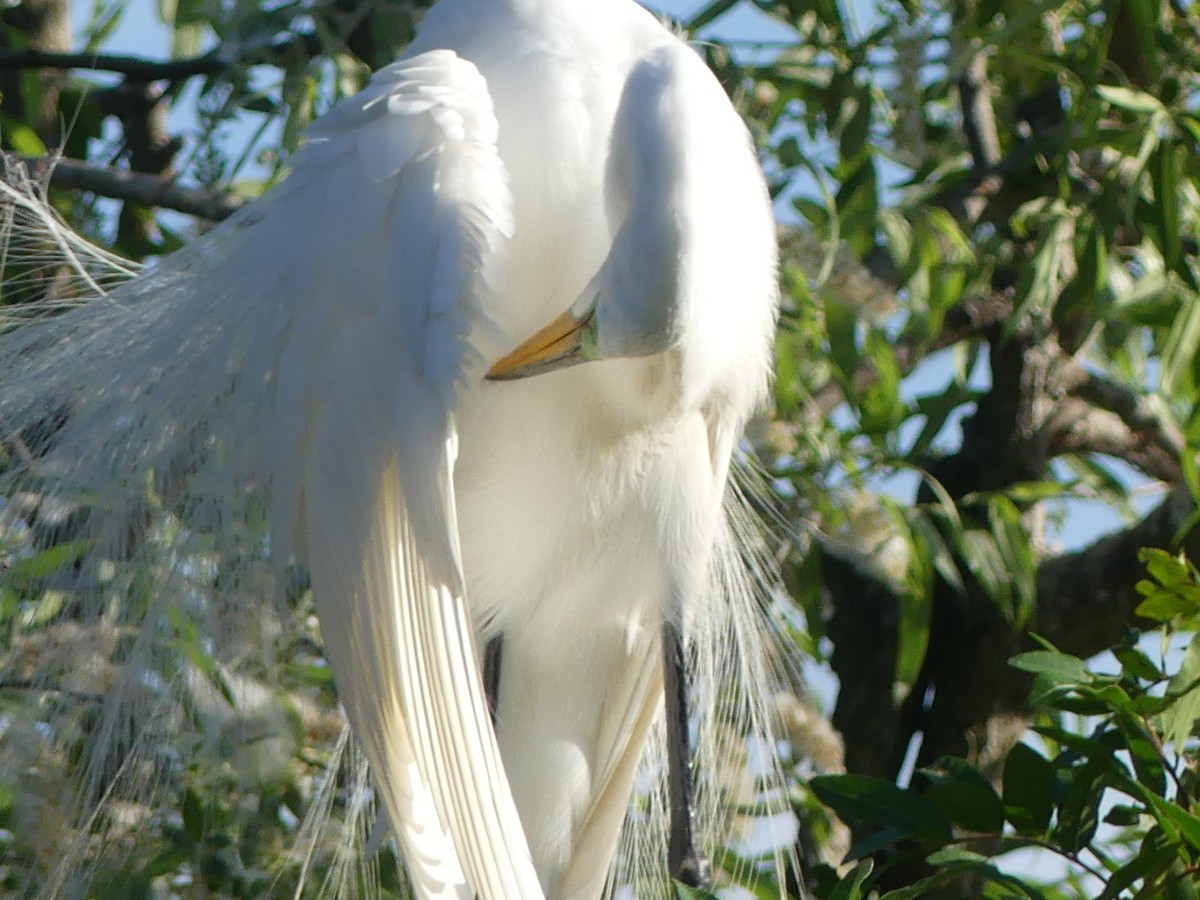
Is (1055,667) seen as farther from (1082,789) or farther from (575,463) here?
(575,463)

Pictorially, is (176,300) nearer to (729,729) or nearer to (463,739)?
(463,739)

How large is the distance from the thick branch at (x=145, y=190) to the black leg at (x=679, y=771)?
2.59 feet

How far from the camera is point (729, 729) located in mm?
2385

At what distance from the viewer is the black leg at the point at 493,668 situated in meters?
2.20

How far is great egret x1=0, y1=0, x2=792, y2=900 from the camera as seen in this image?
5.38 ft

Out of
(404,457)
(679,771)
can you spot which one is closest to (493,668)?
(679,771)

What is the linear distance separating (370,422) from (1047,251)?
95 centimetres

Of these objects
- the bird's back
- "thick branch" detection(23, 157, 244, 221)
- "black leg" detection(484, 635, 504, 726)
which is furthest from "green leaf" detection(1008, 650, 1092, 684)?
"thick branch" detection(23, 157, 244, 221)

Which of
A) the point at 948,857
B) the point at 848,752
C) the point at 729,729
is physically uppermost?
→ the point at 948,857

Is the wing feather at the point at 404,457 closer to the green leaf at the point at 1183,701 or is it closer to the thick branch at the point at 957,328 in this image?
the green leaf at the point at 1183,701

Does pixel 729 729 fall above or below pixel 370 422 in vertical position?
below

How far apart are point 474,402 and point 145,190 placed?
0.58 m

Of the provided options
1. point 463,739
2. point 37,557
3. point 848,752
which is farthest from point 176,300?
point 848,752

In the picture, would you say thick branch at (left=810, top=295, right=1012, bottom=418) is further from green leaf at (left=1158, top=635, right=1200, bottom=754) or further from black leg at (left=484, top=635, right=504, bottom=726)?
green leaf at (left=1158, top=635, right=1200, bottom=754)
